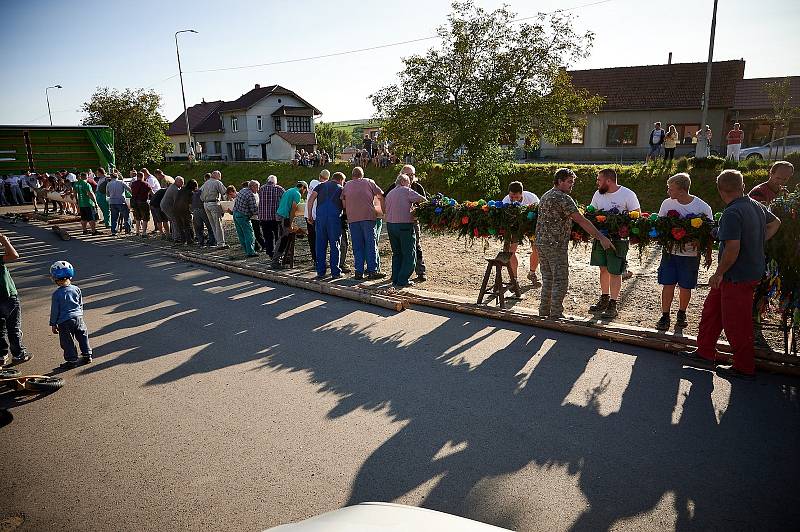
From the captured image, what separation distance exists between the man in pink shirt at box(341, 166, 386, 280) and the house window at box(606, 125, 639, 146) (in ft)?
96.7

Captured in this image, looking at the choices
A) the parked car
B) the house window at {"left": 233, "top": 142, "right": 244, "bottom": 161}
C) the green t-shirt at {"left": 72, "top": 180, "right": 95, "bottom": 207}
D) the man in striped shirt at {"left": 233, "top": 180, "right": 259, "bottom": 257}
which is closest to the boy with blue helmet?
the man in striped shirt at {"left": 233, "top": 180, "right": 259, "bottom": 257}

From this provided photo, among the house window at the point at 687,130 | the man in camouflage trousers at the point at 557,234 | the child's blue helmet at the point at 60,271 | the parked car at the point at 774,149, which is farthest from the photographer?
the house window at the point at 687,130

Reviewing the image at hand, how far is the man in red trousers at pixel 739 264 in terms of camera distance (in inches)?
196

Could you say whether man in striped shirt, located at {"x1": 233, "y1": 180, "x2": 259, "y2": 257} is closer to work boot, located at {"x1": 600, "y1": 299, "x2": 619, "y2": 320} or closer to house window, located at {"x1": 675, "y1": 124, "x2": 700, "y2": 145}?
work boot, located at {"x1": 600, "y1": 299, "x2": 619, "y2": 320}

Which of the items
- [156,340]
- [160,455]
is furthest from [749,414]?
[156,340]

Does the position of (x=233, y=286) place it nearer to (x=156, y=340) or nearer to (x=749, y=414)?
(x=156, y=340)

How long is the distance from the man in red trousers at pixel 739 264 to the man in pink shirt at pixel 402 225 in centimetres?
487

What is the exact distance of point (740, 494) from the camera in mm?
3521

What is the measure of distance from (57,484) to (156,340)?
330 centimetres

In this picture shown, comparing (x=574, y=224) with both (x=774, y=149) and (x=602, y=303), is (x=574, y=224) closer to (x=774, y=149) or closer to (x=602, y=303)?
(x=602, y=303)

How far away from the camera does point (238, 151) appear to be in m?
60.6

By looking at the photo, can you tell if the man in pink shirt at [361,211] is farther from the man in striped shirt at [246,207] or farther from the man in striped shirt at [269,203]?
the man in striped shirt at [246,207]

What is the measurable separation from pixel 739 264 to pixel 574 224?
94.8 inches

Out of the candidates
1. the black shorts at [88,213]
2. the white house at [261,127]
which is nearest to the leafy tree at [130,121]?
the white house at [261,127]
